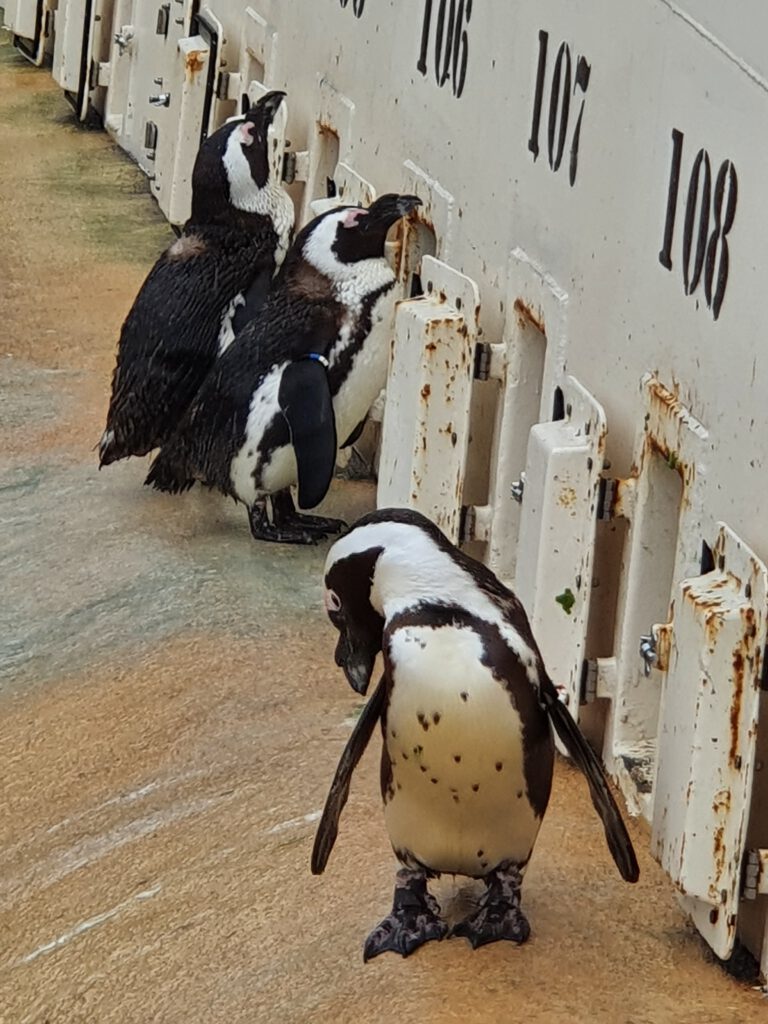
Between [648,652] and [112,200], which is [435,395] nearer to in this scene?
[648,652]

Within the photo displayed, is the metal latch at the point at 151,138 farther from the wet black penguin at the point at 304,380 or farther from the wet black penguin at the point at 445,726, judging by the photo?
the wet black penguin at the point at 445,726

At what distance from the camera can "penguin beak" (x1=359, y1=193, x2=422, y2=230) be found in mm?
4984

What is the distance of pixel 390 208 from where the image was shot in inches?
197

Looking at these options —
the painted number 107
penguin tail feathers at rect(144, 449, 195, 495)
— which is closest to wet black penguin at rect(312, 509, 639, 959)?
the painted number 107

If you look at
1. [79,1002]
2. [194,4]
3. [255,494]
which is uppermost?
[194,4]

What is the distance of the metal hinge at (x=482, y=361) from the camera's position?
4496mm

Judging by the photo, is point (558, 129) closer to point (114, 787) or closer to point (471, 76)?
point (471, 76)

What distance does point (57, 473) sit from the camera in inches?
222

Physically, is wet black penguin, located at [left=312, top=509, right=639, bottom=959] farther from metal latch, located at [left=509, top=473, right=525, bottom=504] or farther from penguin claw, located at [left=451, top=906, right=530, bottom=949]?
metal latch, located at [left=509, top=473, right=525, bottom=504]

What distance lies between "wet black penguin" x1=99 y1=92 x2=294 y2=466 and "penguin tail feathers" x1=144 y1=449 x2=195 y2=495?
0.06 m

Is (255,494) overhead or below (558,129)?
below

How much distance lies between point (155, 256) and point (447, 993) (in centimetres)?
448

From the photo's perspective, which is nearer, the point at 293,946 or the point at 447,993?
the point at 447,993

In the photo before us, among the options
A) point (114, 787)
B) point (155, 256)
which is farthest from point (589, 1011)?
point (155, 256)
